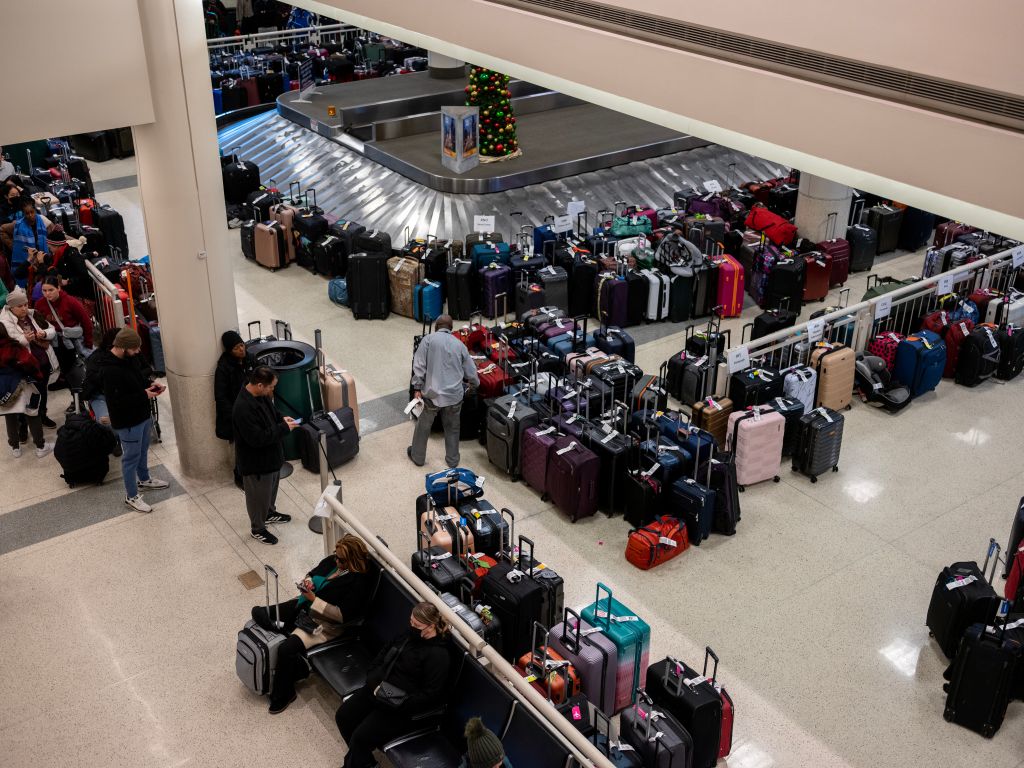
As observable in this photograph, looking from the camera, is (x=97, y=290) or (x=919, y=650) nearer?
(x=919, y=650)

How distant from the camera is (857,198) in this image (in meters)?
14.8

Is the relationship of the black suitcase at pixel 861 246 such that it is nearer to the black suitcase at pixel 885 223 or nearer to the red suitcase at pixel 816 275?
the black suitcase at pixel 885 223

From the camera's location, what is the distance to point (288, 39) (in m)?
24.7

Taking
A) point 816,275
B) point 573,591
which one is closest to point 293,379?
point 573,591

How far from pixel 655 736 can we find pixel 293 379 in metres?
4.79

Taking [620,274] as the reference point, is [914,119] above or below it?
above

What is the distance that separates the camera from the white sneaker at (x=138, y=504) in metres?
8.61

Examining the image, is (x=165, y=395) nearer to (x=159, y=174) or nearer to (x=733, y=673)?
(x=159, y=174)

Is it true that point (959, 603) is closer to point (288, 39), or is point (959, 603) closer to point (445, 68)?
point (445, 68)

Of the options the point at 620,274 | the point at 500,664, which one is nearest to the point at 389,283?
the point at 620,274

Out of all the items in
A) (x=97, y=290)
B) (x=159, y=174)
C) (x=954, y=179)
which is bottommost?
(x=97, y=290)

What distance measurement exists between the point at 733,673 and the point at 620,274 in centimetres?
596

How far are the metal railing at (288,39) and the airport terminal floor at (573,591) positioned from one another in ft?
48.4

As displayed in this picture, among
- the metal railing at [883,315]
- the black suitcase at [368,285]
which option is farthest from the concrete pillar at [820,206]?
the black suitcase at [368,285]
